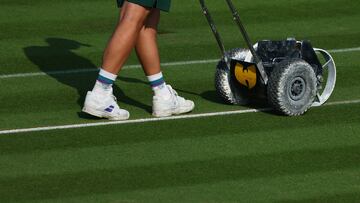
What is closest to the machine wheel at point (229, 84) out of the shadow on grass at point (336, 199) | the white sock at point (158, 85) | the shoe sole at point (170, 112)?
the shoe sole at point (170, 112)

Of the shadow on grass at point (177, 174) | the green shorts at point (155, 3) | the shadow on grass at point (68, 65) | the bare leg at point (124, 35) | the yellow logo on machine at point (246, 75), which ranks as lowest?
the shadow on grass at point (68, 65)

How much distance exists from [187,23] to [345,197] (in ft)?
19.9

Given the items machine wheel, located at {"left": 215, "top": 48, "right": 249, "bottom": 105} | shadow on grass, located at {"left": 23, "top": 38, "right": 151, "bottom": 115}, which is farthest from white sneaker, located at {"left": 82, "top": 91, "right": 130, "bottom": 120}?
machine wheel, located at {"left": 215, "top": 48, "right": 249, "bottom": 105}

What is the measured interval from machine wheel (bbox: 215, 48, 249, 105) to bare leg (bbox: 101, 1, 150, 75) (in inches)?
34.7

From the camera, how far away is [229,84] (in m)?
9.94

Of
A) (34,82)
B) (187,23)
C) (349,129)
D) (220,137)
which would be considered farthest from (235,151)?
(187,23)

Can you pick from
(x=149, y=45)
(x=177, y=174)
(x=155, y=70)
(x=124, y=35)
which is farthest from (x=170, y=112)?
(x=177, y=174)

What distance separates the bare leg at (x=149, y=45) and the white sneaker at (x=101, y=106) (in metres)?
0.38

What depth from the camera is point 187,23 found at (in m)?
13.5

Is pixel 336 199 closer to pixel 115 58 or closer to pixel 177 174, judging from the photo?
pixel 177 174

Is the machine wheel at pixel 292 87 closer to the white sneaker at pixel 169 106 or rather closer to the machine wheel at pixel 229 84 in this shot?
the machine wheel at pixel 229 84

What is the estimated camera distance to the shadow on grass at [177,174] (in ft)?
25.6

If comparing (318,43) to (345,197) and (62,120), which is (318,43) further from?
(345,197)

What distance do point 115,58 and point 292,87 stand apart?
1.37 metres
